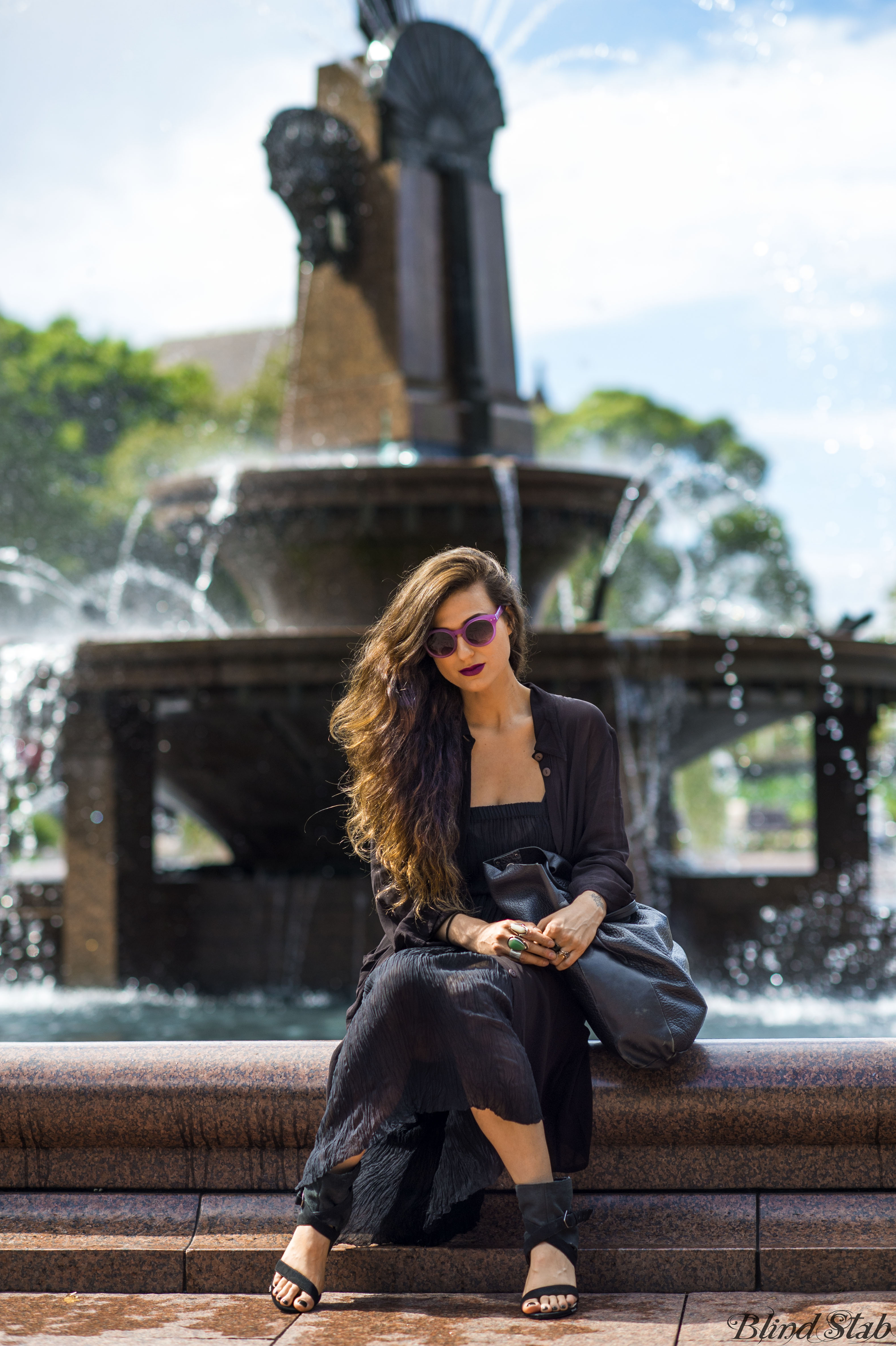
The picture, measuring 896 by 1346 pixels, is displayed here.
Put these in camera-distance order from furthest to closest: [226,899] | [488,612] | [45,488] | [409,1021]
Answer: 1. [45,488]
2. [226,899]
3. [488,612]
4. [409,1021]

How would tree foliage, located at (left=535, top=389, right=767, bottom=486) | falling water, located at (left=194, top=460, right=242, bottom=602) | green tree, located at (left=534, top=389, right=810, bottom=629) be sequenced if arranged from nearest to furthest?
falling water, located at (left=194, top=460, right=242, bottom=602), green tree, located at (left=534, top=389, right=810, bottom=629), tree foliage, located at (left=535, top=389, right=767, bottom=486)

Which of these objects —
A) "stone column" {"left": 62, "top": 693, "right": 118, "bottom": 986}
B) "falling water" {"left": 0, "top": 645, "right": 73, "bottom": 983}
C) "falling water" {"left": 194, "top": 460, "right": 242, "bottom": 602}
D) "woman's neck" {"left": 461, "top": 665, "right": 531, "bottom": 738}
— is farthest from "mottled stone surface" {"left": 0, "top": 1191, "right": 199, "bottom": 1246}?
"falling water" {"left": 194, "top": 460, "right": 242, "bottom": 602}

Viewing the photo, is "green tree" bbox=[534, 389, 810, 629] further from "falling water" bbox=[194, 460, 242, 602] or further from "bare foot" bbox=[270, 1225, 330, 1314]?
"bare foot" bbox=[270, 1225, 330, 1314]

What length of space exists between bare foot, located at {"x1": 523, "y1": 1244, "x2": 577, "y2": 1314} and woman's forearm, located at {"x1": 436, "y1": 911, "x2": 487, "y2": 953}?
63 centimetres

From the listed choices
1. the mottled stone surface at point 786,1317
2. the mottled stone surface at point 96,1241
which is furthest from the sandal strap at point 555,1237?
the mottled stone surface at point 96,1241

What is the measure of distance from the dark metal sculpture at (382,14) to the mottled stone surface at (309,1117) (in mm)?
9188

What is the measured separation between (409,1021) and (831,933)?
641cm

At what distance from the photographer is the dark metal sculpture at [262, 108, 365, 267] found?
10.3 meters

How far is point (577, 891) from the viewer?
325 cm

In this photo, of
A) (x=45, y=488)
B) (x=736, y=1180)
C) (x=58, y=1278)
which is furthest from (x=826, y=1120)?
(x=45, y=488)

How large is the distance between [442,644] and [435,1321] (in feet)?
4.74

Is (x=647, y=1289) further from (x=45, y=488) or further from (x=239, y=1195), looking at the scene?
(x=45, y=488)

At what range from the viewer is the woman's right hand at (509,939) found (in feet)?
10.2

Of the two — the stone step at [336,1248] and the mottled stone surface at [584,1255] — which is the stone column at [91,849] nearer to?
the stone step at [336,1248]
